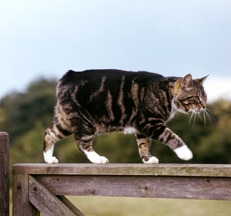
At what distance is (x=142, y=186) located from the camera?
3.07 metres

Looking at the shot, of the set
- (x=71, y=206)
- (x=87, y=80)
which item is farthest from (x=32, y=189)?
(x=87, y=80)

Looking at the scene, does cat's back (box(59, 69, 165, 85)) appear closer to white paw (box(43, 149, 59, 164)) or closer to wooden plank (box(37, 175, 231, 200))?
white paw (box(43, 149, 59, 164))

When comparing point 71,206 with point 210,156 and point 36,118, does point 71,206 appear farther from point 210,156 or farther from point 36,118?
point 36,118

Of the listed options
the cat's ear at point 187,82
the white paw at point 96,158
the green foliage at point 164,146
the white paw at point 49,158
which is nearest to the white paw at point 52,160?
the white paw at point 49,158

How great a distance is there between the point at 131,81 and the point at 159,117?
17.5 inches

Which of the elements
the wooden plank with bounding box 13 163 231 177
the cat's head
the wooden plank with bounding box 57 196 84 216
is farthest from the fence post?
the cat's head

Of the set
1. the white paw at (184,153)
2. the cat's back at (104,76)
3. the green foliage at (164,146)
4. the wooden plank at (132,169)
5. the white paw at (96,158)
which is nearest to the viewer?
the wooden plank at (132,169)

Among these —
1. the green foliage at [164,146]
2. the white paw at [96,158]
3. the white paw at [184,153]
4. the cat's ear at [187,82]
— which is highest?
the cat's ear at [187,82]

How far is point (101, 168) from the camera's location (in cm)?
316

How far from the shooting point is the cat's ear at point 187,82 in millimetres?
3953

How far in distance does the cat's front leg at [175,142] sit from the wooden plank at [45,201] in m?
0.96

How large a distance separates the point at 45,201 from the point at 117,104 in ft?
3.78

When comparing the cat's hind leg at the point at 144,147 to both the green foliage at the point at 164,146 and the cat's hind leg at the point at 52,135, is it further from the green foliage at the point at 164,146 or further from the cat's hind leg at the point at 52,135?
the green foliage at the point at 164,146

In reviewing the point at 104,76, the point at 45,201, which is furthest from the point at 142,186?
the point at 104,76
